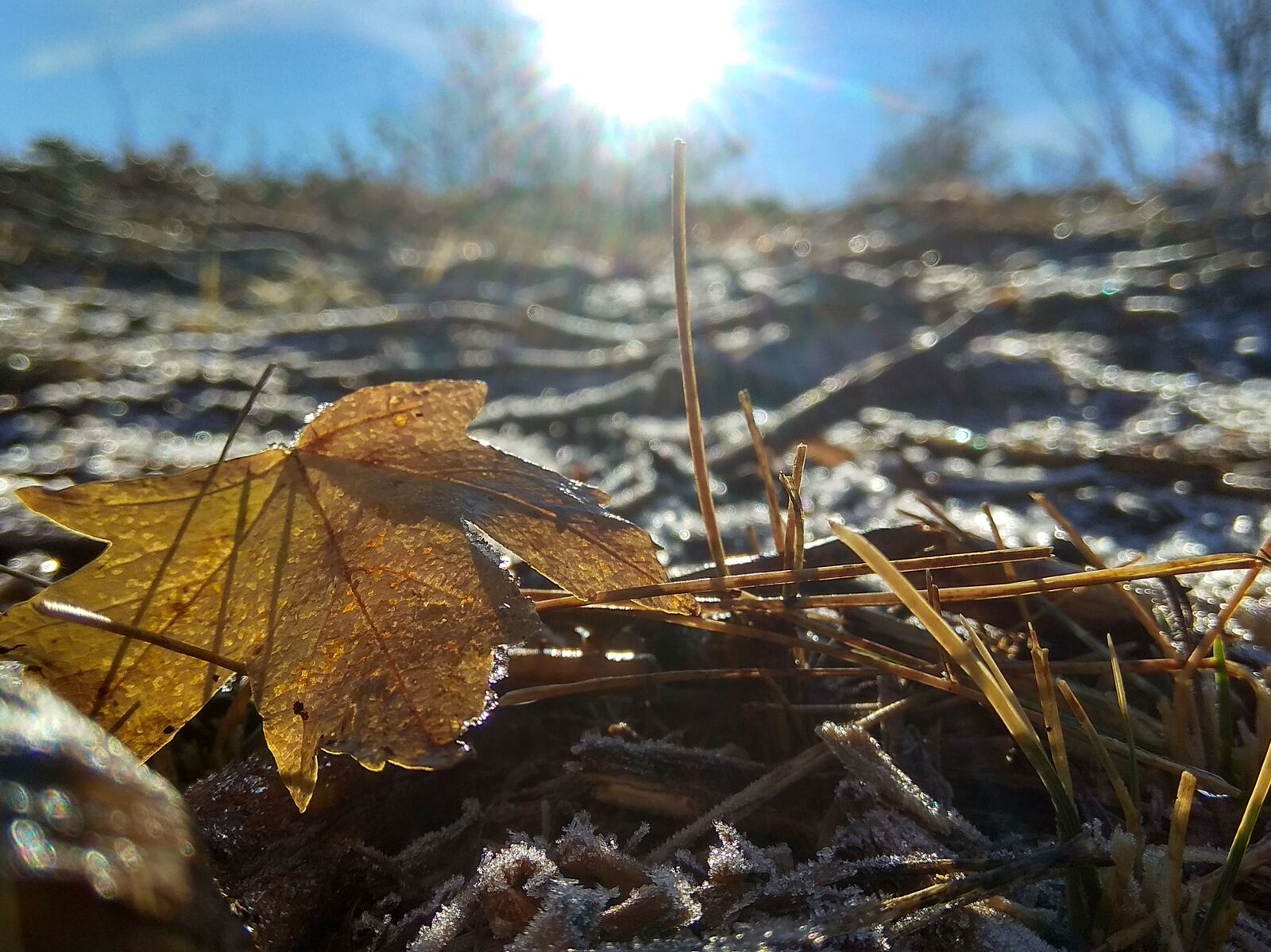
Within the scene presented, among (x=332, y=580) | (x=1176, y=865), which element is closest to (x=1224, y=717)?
(x=1176, y=865)

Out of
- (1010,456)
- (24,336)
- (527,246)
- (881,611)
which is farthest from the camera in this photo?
(527,246)

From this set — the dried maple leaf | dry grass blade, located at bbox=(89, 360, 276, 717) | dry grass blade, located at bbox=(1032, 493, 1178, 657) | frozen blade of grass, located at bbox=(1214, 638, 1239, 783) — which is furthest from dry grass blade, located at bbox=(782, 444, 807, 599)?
dry grass blade, located at bbox=(89, 360, 276, 717)

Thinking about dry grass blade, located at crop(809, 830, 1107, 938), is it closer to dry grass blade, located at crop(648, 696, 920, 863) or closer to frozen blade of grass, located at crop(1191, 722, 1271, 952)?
frozen blade of grass, located at crop(1191, 722, 1271, 952)

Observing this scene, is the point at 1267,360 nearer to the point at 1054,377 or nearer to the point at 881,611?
the point at 1054,377

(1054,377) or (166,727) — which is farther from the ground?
(1054,377)

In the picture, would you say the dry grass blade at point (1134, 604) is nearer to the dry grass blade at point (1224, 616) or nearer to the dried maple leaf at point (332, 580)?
the dry grass blade at point (1224, 616)

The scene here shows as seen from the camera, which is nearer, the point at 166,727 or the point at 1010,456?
the point at 166,727

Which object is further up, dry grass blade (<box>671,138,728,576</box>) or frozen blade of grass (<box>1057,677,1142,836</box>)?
dry grass blade (<box>671,138,728,576</box>)

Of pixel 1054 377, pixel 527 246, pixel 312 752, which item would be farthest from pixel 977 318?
pixel 527 246
